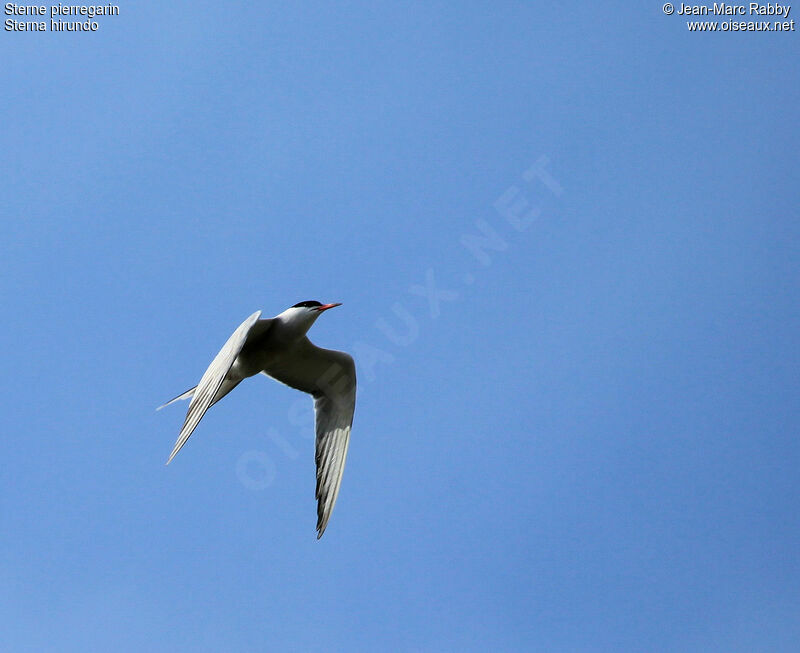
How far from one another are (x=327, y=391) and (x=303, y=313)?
1.13 m

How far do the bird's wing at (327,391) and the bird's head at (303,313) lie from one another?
0.31m

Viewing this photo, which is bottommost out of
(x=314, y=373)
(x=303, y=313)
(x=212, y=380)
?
(x=212, y=380)

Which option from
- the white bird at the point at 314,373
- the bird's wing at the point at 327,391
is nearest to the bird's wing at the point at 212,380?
the white bird at the point at 314,373

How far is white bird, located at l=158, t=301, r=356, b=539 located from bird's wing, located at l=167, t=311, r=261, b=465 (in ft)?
0.27

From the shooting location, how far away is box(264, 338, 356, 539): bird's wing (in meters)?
9.44

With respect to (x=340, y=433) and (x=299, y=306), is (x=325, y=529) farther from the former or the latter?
(x=299, y=306)

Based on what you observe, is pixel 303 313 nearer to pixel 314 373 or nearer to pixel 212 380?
pixel 314 373

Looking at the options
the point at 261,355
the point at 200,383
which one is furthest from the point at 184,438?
the point at 261,355

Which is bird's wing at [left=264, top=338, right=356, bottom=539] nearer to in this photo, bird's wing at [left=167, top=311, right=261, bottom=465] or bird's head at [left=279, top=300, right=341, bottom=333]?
bird's head at [left=279, top=300, right=341, bottom=333]

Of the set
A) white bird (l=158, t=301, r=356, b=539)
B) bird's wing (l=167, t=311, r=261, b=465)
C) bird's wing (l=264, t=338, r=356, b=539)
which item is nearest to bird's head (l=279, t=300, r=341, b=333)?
white bird (l=158, t=301, r=356, b=539)

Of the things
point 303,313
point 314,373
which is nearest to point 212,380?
point 303,313

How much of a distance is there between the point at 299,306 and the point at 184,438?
2.48 meters

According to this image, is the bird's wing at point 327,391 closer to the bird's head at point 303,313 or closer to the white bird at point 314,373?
the white bird at point 314,373

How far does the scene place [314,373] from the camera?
9789 millimetres
